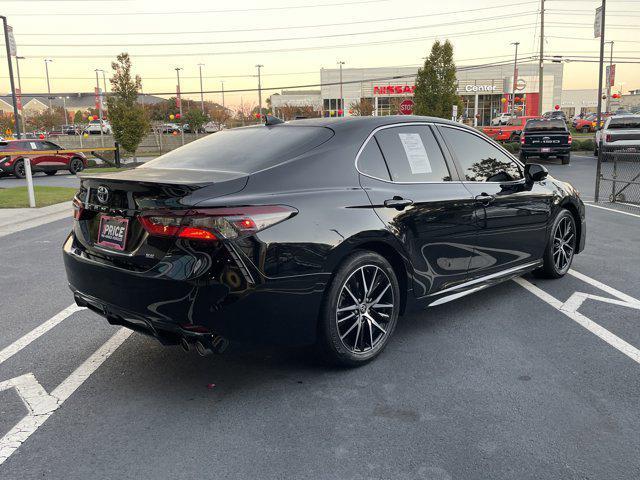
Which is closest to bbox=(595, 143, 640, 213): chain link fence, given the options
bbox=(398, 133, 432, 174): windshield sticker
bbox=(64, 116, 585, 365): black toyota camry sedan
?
bbox=(64, 116, 585, 365): black toyota camry sedan

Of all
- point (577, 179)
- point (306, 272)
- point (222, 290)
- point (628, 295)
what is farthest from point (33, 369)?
point (577, 179)

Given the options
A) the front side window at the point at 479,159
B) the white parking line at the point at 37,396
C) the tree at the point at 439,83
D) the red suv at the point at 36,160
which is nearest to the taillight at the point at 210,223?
the white parking line at the point at 37,396

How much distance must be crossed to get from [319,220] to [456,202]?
1.48m

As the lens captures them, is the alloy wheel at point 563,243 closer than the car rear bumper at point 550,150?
Yes

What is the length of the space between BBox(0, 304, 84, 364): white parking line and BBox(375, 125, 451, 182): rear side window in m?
3.05

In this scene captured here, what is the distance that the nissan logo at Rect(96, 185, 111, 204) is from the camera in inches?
135

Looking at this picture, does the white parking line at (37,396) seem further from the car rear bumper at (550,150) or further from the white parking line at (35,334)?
the car rear bumper at (550,150)

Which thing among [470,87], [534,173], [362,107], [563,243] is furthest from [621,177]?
[470,87]

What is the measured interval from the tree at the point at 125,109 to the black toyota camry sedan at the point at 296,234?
26946 mm

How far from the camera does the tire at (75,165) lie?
26.1m

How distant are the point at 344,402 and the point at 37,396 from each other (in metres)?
1.86

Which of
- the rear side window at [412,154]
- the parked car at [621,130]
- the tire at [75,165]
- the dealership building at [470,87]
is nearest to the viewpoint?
the rear side window at [412,154]

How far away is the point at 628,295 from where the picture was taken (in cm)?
541

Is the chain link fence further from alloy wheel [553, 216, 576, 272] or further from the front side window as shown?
the front side window
